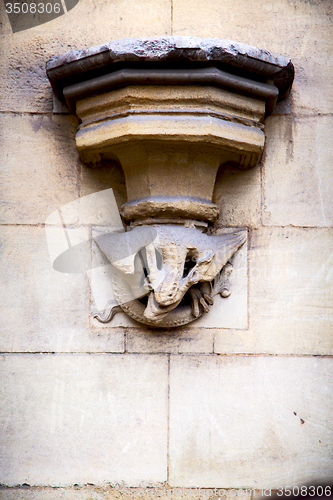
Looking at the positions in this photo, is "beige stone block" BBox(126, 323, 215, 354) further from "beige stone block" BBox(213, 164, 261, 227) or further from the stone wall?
"beige stone block" BBox(213, 164, 261, 227)

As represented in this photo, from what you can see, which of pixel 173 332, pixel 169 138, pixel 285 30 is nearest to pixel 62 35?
pixel 169 138

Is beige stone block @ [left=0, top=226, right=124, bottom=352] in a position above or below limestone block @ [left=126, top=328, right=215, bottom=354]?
above

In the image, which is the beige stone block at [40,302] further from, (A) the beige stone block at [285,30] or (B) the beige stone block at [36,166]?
(A) the beige stone block at [285,30]

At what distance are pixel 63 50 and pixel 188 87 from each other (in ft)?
2.76

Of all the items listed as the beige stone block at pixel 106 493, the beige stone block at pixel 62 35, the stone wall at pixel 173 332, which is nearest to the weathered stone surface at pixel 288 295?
the stone wall at pixel 173 332

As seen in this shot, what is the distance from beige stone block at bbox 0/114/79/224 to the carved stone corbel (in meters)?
0.17

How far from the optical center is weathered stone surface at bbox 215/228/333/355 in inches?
90.1

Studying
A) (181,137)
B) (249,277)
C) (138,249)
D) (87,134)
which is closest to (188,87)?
(181,137)

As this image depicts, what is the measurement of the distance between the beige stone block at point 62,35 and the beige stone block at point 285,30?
15cm

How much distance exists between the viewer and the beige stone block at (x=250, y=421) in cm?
218

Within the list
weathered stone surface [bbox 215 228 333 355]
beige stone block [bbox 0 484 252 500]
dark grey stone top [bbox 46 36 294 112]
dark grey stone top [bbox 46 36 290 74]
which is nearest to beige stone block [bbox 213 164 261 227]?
weathered stone surface [bbox 215 228 333 355]

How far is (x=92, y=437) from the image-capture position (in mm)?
2189

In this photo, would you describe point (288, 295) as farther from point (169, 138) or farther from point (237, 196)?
point (169, 138)

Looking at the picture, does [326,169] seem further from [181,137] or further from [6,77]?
[6,77]
